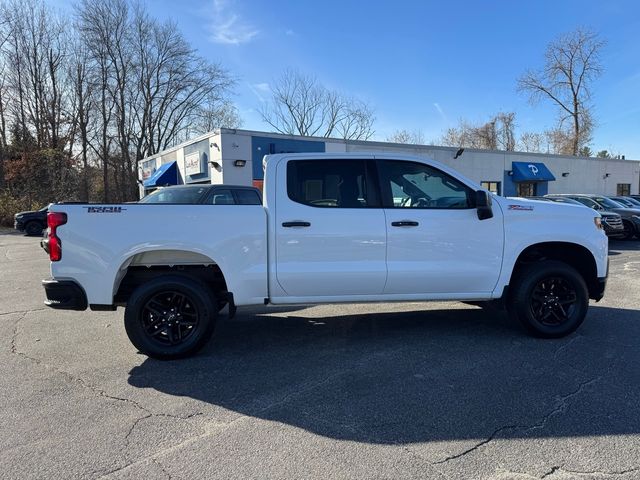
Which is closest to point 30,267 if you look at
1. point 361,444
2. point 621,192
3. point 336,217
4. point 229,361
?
point 229,361

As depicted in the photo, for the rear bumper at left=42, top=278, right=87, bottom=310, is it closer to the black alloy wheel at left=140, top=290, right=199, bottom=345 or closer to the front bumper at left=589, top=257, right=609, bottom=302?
the black alloy wheel at left=140, top=290, right=199, bottom=345

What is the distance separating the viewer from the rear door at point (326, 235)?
4.61 m

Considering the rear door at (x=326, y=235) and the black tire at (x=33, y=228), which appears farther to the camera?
the black tire at (x=33, y=228)

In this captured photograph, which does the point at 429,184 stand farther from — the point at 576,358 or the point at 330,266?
the point at 576,358

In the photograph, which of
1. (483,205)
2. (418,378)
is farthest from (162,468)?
(483,205)

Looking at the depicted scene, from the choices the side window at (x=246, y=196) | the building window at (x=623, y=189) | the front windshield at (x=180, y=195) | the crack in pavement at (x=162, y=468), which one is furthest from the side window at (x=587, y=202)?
the building window at (x=623, y=189)

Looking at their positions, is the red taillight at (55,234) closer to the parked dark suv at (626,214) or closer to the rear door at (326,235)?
the rear door at (326,235)

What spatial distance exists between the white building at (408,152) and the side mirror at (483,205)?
14.4 meters

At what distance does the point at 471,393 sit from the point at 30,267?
11756mm

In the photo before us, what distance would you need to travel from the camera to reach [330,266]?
4.65m

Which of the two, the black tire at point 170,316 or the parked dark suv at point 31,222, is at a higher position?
the parked dark suv at point 31,222

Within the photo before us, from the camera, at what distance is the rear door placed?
4.61 metres

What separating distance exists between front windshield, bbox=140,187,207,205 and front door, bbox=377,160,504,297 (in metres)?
6.18

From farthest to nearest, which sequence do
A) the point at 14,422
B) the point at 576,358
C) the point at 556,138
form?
the point at 556,138, the point at 576,358, the point at 14,422
